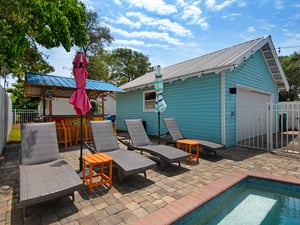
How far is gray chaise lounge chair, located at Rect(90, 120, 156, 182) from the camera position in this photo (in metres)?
3.77

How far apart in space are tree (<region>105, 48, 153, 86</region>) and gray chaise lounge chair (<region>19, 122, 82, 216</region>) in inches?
1056

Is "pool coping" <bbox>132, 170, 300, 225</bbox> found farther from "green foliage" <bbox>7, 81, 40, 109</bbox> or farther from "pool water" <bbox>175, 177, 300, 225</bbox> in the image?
"green foliage" <bbox>7, 81, 40, 109</bbox>

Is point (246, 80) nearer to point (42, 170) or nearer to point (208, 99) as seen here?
point (208, 99)

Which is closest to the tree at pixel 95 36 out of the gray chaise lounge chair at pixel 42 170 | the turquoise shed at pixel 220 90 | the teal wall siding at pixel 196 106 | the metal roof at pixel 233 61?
the metal roof at pixel 233 61

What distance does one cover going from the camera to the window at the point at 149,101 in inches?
446

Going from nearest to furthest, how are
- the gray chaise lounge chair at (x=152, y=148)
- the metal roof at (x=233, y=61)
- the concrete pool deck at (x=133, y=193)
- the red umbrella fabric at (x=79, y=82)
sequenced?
the concrete pool deck at (x=133, y=193), the red umbrella fabric at (x=79, y=82), the gray chaise lounge chair at (x=152, y=148), the metal roof at (x=233, y=61)

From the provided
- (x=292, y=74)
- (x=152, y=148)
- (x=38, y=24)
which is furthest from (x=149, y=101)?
(x=292, y=74)

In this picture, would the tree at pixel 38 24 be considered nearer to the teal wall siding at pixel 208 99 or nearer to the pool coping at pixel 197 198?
the teal wall siding at pixel 208 99

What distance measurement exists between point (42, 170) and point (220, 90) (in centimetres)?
689

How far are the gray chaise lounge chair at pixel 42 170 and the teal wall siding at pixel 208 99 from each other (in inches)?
245

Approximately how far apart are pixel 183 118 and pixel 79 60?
20.4ft

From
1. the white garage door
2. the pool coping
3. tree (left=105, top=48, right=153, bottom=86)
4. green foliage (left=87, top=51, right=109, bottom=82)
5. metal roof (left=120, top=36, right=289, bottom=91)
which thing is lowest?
the pool coping

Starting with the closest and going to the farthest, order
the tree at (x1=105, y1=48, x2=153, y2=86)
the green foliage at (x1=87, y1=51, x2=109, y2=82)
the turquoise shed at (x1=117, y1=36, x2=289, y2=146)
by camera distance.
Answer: the turquoise shed at (x1=117, y1=36, x2=289, y2=146) < the green foliage at (x1=87, y1=51, x2=109, y2=82) < the tree at (x1=105, y1=48, x2=153, y2=86)

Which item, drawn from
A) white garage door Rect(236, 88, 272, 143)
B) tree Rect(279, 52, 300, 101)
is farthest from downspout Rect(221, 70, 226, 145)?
tree Rect(279, 52, 300, 101)
